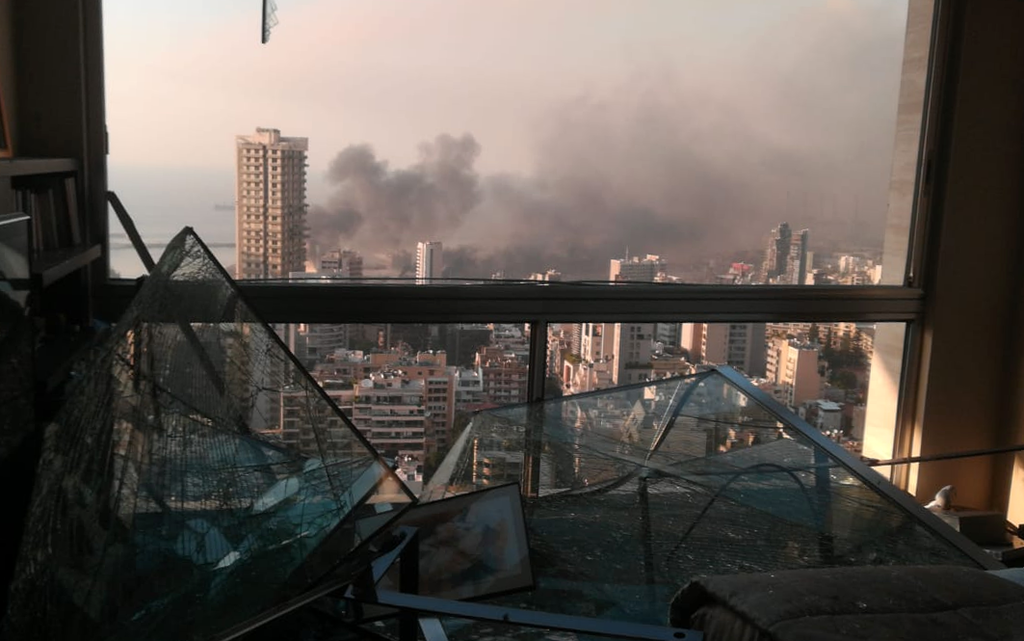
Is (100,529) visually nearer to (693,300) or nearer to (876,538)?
(876,538)

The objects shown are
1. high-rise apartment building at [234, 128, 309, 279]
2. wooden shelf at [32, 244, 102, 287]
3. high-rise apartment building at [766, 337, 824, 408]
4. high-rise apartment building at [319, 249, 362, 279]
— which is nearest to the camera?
wooden shelf at [32, 244, 102, 287]

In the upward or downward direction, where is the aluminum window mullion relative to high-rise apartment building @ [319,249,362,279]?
downward

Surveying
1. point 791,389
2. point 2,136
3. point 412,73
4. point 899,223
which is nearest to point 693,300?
point 791,389

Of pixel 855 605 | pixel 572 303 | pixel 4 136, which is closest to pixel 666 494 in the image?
pixel 855 605

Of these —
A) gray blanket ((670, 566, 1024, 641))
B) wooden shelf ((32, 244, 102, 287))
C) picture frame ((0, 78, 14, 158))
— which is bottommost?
gray blanket ((670, 566, 1024, 641))

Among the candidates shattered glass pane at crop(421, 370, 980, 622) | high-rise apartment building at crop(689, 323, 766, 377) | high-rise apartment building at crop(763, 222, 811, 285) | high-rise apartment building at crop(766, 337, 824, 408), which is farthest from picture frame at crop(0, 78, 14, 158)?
high-rise apartment building at crop(766, 337, 824, 408)

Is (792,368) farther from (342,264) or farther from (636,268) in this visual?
(342,264)

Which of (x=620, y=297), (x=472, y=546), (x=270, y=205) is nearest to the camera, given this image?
(x=472, y=546)

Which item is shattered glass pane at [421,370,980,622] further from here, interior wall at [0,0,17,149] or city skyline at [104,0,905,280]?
interior wall at [0,0,17,149]
